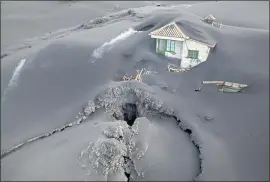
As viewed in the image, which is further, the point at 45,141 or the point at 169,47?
the point at 169,47

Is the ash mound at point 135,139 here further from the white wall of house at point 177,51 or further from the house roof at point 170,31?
the house roof at point 170,31

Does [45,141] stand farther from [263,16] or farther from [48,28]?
[263,16]

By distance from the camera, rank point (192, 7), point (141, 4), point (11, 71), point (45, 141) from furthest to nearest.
→ point (141, 4) → point (192, 7) → point (11, 71) → point (45, 141)

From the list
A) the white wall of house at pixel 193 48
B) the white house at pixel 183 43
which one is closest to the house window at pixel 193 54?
the white house at pixel 183 43

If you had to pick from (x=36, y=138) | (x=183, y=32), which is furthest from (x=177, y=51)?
(x=36, y=138)

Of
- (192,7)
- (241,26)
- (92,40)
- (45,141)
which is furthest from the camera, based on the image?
(192,7)

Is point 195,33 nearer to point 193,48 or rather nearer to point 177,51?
point 193,48

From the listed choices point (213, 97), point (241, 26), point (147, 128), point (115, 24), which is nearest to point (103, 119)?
point (147, 128)

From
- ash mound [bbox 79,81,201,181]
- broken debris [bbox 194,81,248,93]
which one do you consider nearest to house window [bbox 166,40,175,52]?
broken debris [bbox 194,81,248,93]
